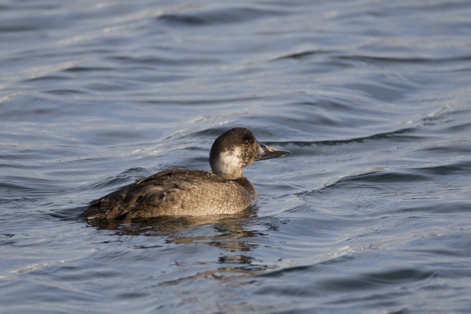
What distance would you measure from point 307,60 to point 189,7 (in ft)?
13.8

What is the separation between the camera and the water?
8781 mm

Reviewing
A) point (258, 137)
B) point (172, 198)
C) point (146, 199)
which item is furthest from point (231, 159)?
point (258, 137)

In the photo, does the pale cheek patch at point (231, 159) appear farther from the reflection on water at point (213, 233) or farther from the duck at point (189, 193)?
the reflection on water at point (213, 233)

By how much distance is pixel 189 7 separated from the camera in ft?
71.3

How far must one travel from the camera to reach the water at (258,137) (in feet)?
28.8

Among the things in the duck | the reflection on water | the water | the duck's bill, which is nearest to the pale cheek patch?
the duck

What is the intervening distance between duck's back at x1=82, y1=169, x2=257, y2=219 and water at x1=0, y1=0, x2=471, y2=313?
159 millimetres

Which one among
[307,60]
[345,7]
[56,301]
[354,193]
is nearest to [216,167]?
[354,193]

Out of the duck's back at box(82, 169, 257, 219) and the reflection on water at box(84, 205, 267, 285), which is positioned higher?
the duck's back at box(82, 169, 257, 219)

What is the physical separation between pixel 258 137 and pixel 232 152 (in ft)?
9.54

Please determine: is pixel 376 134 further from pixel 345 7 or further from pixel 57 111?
pixel 345 7

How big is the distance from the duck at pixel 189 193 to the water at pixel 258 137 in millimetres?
160

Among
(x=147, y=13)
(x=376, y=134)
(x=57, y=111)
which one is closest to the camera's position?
(x=376, y=134)

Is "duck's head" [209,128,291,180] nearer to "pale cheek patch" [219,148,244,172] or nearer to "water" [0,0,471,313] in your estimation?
"pale cheek patch" [219,148,244,172]
